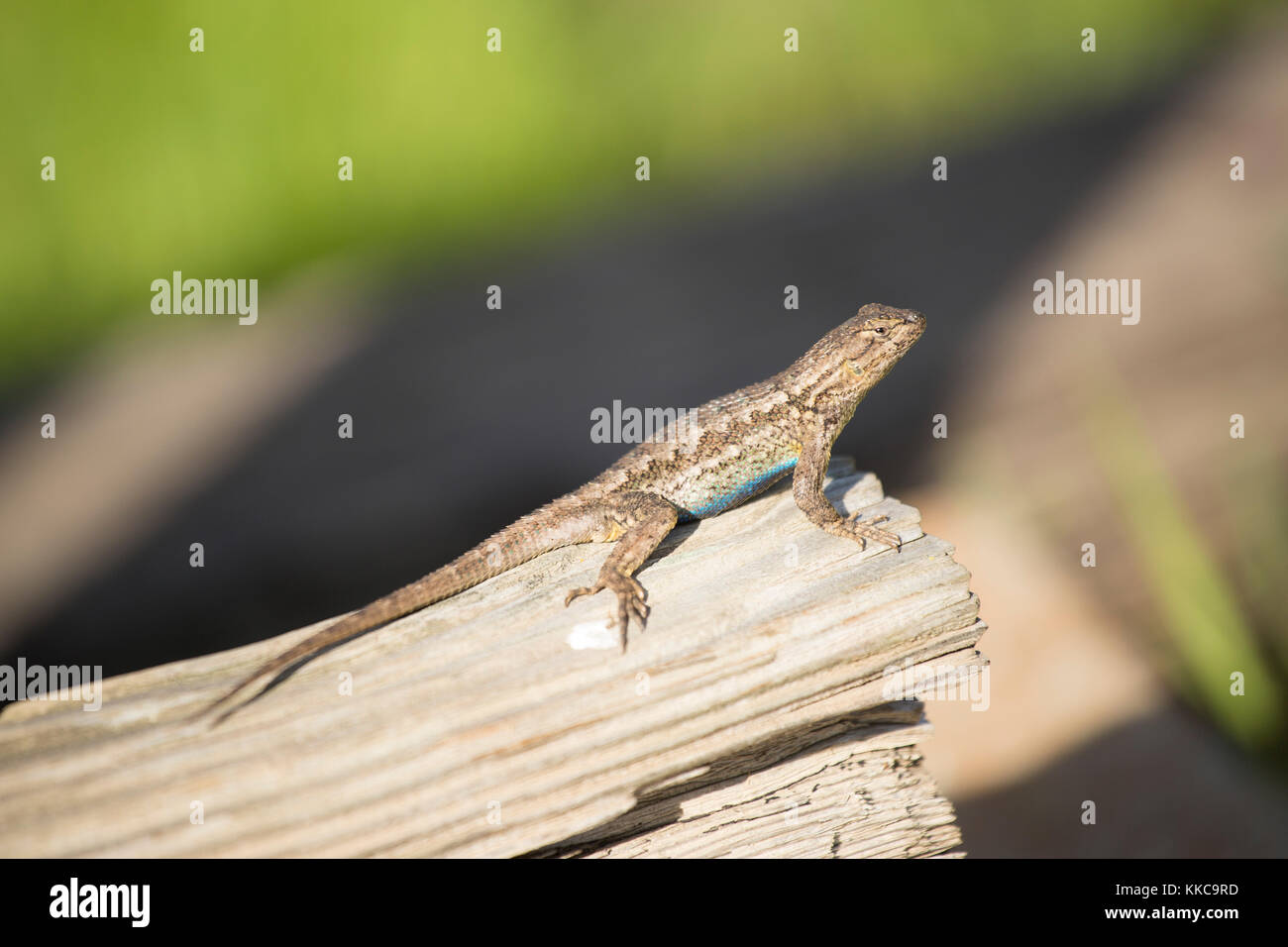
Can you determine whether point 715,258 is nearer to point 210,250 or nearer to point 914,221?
point 914,221

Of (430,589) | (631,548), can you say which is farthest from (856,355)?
(430,589)

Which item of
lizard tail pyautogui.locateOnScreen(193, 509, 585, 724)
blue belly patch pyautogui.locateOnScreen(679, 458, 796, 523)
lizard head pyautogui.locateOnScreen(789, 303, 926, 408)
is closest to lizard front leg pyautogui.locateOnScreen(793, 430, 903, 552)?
blue belly patch pyautogui.locateOnScreen(679, 458, 796, 523)

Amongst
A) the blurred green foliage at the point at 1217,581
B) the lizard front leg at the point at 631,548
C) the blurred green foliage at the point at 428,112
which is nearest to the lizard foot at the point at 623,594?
the lizard front leg at the point at 631,548

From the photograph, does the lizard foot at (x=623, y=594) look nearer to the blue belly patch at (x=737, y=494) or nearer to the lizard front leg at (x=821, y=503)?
the lizard front leg at (x=821, y=503)

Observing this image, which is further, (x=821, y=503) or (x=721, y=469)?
(x=721, y=469)

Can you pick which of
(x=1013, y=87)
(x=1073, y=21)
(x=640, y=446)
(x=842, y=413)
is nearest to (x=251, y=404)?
(x=640, y=446)

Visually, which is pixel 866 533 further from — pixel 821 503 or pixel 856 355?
pixel 856 355

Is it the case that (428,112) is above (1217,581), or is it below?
above
